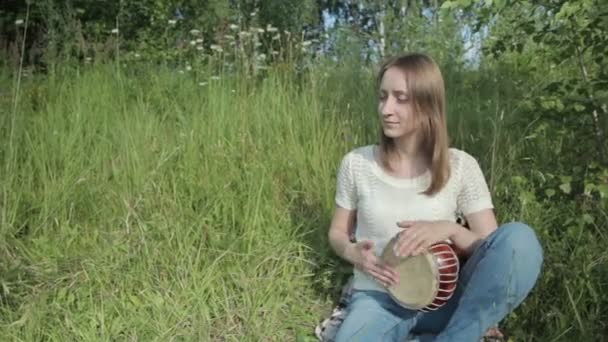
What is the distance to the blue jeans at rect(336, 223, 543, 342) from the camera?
2125 millimetres

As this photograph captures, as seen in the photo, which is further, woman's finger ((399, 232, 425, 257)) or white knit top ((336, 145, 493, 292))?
white knit top ((336, 145, 493, 292))

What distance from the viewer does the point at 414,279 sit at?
2.22 metres

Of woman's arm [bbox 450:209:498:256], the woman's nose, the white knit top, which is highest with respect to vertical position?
the woman's nose

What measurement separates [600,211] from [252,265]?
4.65 ft

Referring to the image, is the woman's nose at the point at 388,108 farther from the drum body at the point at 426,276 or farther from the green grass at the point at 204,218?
the green grass at the point at 204,218

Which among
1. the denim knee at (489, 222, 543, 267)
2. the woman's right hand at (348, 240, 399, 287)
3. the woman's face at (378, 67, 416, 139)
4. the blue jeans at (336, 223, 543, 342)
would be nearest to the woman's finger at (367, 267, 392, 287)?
the woman's right hand at (348, 240, 399, 287)

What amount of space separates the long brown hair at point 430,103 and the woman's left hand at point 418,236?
0.19 m

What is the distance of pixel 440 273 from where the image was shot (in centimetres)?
220

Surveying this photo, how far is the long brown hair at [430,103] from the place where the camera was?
236 cm

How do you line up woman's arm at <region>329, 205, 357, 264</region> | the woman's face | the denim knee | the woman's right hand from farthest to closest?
woman's arm at <region>329, 205, 357, 264</region>, the woman's face, the woman's right hand, the denim knee

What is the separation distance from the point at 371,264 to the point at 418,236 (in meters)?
0.21

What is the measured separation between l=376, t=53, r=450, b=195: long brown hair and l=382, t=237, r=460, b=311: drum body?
27cm

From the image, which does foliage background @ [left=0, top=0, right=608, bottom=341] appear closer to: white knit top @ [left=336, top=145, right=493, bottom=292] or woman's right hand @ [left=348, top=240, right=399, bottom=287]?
white knit top @ [left=336, top=145, right=493, bottom=292]

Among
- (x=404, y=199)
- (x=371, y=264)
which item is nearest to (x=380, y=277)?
(x=371, y=264)
